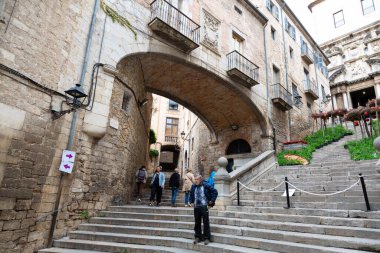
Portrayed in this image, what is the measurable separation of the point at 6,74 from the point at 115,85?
320 centimetres

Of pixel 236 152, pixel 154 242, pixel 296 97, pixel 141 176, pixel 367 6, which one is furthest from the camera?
pixel 367 6

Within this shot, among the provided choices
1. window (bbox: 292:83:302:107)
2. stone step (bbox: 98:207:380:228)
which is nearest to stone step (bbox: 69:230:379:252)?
stone step (bbox: 98:207:380:228)

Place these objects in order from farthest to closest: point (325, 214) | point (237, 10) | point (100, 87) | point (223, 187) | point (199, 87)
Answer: point (237, 10) < point (199, 87) < point (100, 87) < point (223, 187) < point (325, 214)

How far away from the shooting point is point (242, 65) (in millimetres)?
12180

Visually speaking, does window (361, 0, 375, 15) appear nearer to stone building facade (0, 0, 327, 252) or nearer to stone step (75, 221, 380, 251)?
stone building facade (0, 0, 327, 252)

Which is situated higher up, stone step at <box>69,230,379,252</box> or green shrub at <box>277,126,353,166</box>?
green shrub at <box>277,126,353,166</box>

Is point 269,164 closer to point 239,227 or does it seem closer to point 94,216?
point 239,227

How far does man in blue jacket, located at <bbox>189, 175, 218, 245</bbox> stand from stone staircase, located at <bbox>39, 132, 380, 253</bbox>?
0.22 metres

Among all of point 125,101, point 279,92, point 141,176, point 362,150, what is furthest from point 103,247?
point 279,92

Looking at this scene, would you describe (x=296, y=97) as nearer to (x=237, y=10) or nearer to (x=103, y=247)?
(x=237, y=10)

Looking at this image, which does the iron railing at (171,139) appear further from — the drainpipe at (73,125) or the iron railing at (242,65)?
the drainpipe at (73,125)

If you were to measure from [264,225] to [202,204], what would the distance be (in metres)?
1.40

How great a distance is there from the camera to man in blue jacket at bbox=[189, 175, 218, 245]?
4916 millimetres

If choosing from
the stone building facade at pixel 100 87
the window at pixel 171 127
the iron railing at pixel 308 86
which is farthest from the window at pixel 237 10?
the window at pixel 171 127
